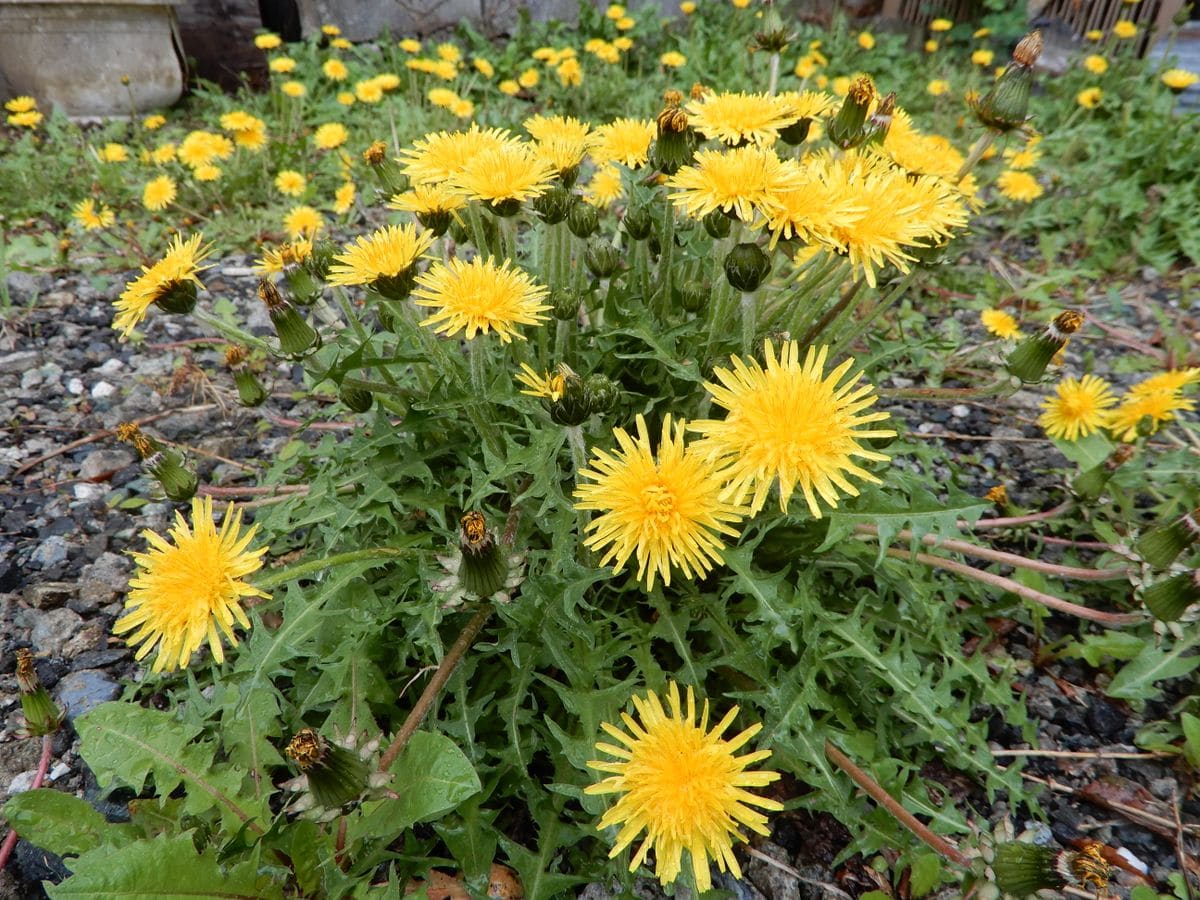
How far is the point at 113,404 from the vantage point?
3.12 metres

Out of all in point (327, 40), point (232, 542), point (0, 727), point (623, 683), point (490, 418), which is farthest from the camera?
point (327, 40)

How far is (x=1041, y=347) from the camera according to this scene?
6.33 ft

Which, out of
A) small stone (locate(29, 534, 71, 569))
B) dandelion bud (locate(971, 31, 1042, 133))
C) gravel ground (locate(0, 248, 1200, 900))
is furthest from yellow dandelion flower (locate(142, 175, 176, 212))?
dandelion bud (locate(971, 31, 1042, 133))

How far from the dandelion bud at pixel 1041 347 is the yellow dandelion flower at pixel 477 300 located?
130cm

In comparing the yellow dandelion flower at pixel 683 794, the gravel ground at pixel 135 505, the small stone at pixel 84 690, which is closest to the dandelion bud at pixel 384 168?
the gravel ground at pixel 135 505

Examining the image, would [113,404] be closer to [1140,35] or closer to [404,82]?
[404,82]

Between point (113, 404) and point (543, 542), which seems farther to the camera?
point (113, 404)

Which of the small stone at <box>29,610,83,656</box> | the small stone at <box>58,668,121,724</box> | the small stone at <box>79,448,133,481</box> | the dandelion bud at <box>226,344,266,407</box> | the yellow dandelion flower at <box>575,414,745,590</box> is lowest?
the small stone at <box>58,668,121,724</box>

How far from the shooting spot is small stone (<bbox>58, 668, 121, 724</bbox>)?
1963mm

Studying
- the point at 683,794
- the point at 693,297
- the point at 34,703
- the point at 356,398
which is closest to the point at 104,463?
the point at 34,703

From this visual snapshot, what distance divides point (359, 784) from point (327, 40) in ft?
23.3

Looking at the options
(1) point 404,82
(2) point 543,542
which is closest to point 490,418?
(2) point 543,542

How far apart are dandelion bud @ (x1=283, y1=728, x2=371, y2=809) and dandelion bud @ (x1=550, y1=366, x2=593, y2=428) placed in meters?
0.80

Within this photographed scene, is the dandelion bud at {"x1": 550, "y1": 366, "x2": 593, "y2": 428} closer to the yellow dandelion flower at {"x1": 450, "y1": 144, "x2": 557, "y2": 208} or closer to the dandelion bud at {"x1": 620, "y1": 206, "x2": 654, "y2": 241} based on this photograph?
the yellow dandelion flower at {"x1": 450, "y1": 144, "x2": 557, "y2": 208}
